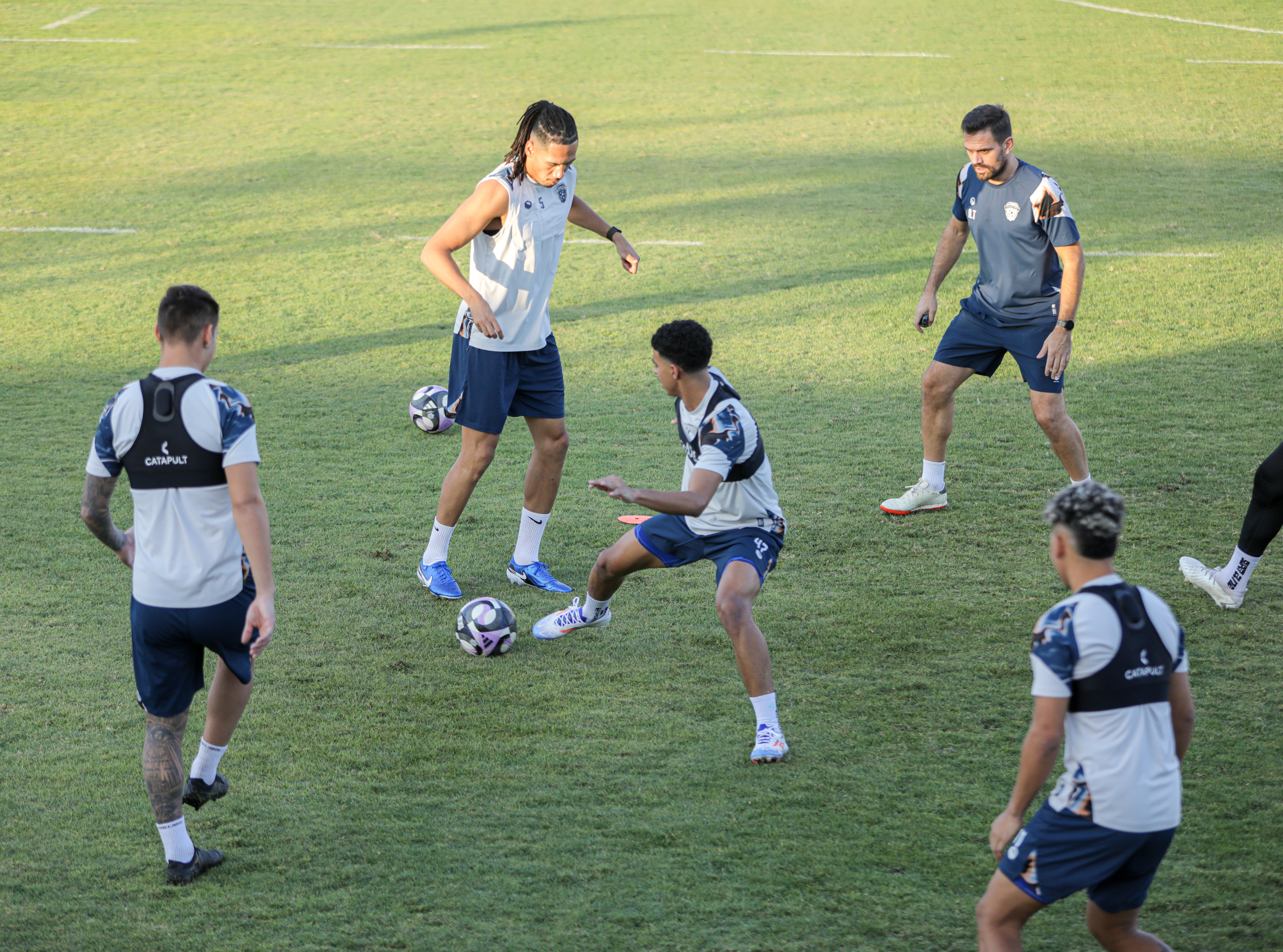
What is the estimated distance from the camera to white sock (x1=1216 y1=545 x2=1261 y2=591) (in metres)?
5.51

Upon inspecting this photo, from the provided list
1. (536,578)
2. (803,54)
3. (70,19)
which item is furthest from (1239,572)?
(70,19)

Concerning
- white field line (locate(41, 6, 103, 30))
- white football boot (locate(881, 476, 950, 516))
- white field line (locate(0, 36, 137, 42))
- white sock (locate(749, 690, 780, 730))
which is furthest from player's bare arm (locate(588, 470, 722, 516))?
white field line (locate(41, 6, 103, 30))

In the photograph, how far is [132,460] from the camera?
3.46 metres

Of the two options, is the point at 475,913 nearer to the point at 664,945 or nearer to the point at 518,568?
the point at 664,945

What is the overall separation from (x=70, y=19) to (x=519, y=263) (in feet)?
75.0

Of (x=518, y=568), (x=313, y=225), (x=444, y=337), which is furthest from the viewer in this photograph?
(x=313, y=225)

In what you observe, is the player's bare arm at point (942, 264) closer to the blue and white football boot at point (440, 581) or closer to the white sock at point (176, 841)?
the blue and white football boot at point (440, 581)

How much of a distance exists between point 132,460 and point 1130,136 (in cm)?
1642

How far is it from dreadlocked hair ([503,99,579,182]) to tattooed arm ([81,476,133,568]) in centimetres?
259

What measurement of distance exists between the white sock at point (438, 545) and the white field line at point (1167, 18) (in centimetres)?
2264

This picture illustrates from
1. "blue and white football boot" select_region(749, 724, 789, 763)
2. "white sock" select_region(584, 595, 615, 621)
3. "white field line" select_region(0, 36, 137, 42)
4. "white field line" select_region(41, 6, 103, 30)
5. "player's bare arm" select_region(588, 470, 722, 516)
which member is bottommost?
"blue and white football boot" select_region(749, 724, 789, 763)

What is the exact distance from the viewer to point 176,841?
3.69 meters

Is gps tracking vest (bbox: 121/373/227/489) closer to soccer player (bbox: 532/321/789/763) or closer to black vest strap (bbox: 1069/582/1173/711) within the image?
soccer player (bbox: 532/321/789/763)

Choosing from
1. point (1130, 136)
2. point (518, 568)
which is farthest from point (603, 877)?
point (1130, 136)
